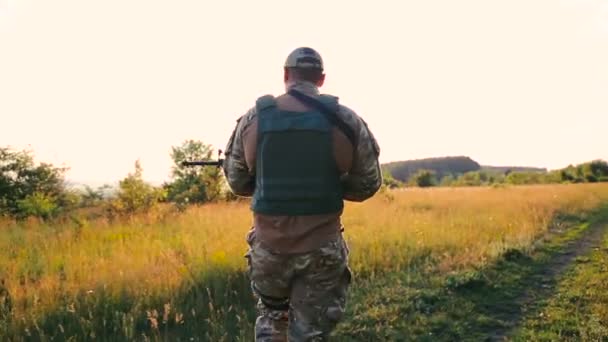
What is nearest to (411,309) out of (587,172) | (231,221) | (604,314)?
(604,314)

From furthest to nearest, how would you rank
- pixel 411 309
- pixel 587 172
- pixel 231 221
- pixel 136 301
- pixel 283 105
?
pixel 587 172 < pixel 231 221 < pixel 411 309 < pixel 136 301 < pixel 283 105

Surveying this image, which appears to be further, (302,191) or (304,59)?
(304,59)

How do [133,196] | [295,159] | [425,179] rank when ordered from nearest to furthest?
[295,159]
[133,196]
[425,179]

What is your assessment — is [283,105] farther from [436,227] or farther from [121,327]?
[436,227]

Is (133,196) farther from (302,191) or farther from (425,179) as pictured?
(425,179)

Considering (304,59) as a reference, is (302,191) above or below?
below

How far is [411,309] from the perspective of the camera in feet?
20.0

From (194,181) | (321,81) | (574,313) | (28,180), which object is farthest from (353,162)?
(28,180)

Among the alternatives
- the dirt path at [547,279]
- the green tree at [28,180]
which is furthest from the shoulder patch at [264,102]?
the green tree at [28,180]

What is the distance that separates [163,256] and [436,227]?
657 centimetres

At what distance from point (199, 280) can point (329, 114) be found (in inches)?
149

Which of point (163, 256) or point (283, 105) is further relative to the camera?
point (163, 256)

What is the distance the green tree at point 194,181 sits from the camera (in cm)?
1804

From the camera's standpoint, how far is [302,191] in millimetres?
3121
